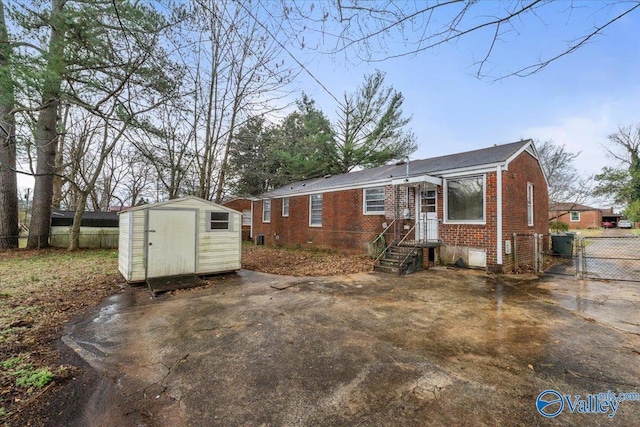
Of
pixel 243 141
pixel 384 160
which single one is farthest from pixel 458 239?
pixel 384 160

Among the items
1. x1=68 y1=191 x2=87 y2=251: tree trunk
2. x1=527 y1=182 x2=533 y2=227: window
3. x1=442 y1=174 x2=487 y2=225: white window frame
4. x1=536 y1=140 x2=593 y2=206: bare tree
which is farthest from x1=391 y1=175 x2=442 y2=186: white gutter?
x1=536 y1=140 x2=593 y2=206: bare tree

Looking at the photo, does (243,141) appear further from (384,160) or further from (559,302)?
(559,302)

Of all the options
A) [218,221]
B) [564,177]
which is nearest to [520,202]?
[218,221]

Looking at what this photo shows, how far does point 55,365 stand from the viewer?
281 cm

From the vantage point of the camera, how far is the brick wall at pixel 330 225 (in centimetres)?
1138

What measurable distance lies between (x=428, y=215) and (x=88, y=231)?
16.0 metres

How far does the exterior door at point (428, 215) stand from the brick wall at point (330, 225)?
1.64m

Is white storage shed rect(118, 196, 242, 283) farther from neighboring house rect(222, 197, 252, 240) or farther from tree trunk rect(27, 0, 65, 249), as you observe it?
neighboring house rect(222, 197, 252, 240)

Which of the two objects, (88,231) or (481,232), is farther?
(88,231)

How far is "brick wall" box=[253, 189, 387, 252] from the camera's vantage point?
1138cm

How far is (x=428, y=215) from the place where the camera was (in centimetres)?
933

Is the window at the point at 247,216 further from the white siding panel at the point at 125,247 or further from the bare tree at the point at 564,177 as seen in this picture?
the bare tree at the point at 564,177

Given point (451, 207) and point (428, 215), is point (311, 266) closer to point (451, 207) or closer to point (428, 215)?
point (428, 215)

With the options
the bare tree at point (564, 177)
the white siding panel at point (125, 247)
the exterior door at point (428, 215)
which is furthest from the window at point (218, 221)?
the bare tree at point (564, 177)
